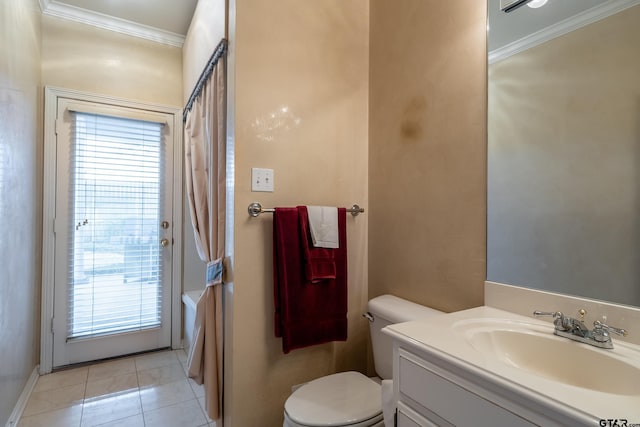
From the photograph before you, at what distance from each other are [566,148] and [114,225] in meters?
2.89

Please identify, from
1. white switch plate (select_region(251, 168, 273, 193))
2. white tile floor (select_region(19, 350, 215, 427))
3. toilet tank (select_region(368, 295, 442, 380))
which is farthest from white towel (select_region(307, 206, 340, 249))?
white tile floor (select_region(19, 350, 215, 427))

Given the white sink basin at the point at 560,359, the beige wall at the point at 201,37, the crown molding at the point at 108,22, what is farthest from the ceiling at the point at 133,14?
the white sink basin at the point at 560,359

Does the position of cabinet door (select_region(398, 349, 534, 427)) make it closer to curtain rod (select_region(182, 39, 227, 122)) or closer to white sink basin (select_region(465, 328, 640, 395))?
white sink basin (select_region(465, 328, 640, 395))

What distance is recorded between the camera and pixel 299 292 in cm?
146

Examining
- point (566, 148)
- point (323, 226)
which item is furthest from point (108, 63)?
Answer: point (566, 148)

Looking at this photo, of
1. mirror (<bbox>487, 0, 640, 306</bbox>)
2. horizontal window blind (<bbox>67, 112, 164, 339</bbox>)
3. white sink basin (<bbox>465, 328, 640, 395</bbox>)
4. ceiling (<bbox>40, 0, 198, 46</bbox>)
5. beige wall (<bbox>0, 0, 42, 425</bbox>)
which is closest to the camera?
white sink basin (<bbox>465, 328, 640, 395</bbox>)

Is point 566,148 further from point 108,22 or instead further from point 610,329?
point 108,22

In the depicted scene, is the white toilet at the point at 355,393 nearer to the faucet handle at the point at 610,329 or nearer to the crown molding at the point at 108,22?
the faucet handle at the point at 610,329

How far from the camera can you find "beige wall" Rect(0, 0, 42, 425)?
1518 mm

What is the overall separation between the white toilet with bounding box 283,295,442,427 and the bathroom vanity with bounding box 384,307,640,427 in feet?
1.01

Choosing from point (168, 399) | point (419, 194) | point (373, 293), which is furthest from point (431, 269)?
point (168, 399)

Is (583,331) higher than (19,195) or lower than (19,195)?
lower

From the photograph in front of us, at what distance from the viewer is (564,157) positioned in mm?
993

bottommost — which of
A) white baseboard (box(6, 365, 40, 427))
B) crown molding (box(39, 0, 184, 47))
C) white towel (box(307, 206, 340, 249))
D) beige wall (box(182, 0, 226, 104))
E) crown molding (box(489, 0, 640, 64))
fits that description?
white baseboard (box(6, 365, 40, 427))
